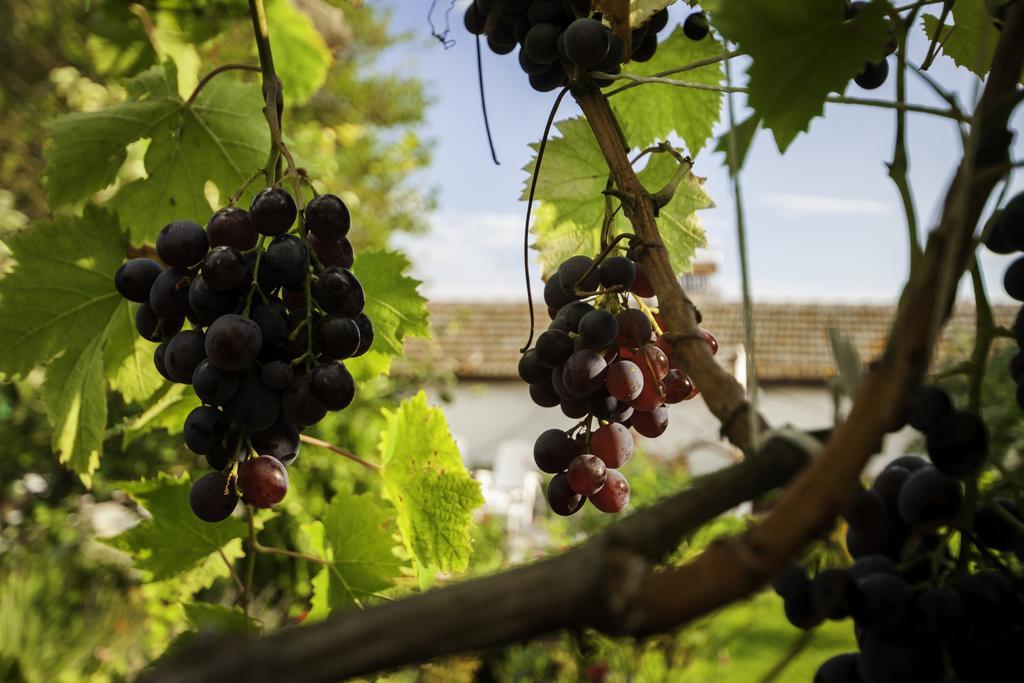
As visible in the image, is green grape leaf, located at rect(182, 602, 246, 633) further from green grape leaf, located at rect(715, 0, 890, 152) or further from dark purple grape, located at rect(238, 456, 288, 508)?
green grape leaf, located at rect(715, 0, 890, 152)

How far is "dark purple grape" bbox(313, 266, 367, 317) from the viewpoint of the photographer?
1.97ft

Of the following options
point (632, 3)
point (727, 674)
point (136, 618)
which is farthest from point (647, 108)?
point (727, 674)

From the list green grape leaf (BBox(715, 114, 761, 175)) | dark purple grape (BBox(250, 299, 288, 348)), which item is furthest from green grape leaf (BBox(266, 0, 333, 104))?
green grape leaf (BBox(715, 114, 761, 175))

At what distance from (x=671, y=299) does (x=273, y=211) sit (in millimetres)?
318

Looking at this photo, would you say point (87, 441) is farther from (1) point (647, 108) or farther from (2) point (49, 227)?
(1) point (647, 108)

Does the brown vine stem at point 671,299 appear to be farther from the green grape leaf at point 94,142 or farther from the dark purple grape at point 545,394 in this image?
the green grape leaf at point 94,142

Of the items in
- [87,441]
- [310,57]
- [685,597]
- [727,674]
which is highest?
[310,57]

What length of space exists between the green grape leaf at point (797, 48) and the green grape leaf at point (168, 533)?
26.9 inches

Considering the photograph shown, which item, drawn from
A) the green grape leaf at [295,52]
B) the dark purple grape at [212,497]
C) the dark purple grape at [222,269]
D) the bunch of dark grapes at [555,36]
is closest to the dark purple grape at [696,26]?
the bunch of dark grapes at [555,36]

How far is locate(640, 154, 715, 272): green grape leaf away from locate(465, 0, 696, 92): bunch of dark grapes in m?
0.11

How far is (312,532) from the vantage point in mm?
893

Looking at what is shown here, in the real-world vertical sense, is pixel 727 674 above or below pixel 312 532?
below

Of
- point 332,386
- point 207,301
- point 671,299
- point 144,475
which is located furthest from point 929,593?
point 144,475

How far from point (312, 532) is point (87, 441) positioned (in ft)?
0.80
